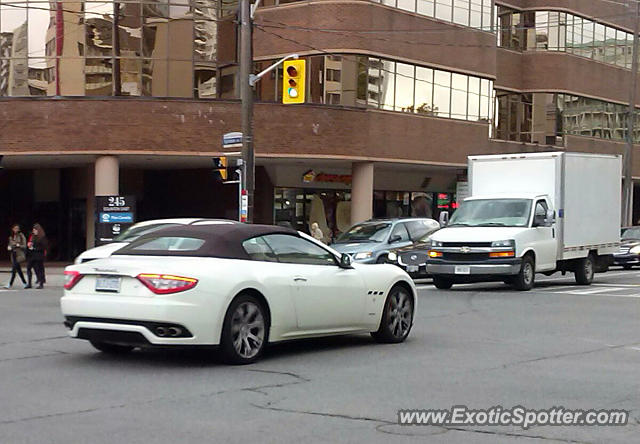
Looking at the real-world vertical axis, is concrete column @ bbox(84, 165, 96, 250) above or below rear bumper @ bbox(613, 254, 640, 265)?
above

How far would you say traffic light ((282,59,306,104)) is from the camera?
2388cm

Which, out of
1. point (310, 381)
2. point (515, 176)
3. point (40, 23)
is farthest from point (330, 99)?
point (310, 381)

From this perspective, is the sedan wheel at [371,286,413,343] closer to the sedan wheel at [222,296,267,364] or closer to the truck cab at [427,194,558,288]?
the sedan wheel at [222,296,267,364]

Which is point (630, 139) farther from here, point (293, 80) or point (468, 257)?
point (468, 257)

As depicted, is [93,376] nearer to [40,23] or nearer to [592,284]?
[592,284]

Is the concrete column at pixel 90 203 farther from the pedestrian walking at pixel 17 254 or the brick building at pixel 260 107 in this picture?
the pedestrian walking at pixel 17 254

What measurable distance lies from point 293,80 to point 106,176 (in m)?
11.0

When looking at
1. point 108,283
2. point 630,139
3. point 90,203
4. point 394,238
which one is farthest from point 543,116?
point 108,283

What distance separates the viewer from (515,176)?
74.3 feet

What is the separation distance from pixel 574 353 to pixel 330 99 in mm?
24132

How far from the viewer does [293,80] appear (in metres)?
24.0

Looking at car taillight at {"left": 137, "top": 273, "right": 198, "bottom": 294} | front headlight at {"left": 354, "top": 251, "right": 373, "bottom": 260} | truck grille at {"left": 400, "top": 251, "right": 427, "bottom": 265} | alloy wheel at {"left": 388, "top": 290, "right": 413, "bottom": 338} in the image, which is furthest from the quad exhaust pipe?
truck grille at {"left": 400, "top": 251, "right": 427, "bottom": 265}

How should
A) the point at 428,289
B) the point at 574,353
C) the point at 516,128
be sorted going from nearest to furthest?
the point at 574,353 < the point at 428,289 < the point at 516,128

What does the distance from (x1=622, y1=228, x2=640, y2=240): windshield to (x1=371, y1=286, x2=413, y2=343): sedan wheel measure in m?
25.1
